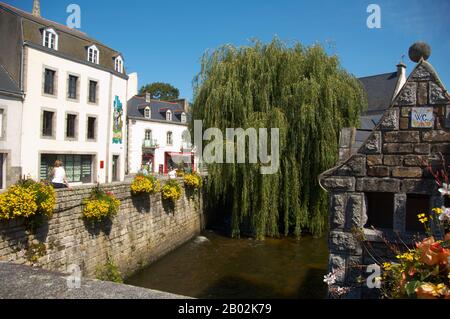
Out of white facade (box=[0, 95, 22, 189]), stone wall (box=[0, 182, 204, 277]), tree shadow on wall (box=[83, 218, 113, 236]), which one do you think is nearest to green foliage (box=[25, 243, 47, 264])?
stone wall (box=[0, 182, 204, 277])

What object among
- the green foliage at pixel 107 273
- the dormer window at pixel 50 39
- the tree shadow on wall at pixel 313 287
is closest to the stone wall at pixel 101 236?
the green foliage at pixel 107 273

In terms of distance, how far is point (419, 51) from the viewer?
444cm

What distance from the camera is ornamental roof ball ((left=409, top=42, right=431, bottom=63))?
4387 mm

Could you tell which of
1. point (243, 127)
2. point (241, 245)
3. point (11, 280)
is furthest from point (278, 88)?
point (11, 280)

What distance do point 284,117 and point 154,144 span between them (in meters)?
23.0

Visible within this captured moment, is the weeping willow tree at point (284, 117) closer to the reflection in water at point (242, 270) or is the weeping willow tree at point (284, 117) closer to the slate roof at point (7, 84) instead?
the reflection in water at point (242, 270)

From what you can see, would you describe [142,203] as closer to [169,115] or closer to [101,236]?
[101,236]

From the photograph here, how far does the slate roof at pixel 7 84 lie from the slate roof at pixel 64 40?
196cm

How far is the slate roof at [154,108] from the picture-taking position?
113 ft

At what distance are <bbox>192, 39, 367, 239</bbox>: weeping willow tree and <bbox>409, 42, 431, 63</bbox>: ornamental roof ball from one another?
9.36 m

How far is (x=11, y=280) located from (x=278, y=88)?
13.3 meters

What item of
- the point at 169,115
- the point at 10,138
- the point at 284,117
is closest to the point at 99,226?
the point at 284,117
